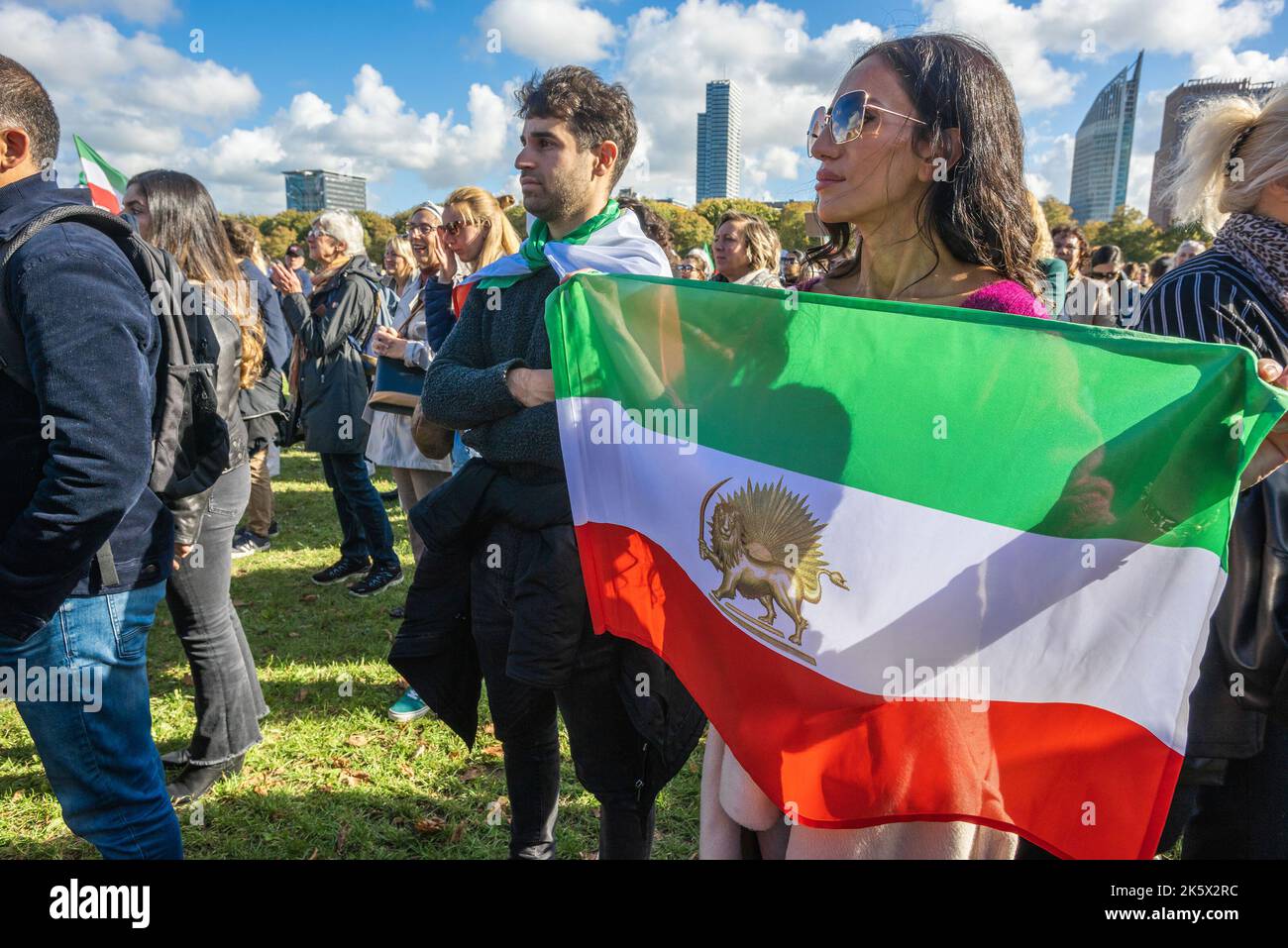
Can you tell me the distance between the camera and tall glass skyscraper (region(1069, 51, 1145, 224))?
66938mm

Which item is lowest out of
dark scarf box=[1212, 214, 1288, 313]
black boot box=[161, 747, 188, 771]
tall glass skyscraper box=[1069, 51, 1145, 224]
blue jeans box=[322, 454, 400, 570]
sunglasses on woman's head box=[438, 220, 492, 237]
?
black boot box=[161, 747, 188, 771]

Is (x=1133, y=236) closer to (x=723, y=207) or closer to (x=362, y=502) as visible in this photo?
(x=723, y=207)

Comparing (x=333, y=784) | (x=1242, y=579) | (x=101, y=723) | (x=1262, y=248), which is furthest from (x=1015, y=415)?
(x=333, y=784)

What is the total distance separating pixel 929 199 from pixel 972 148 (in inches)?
4.9

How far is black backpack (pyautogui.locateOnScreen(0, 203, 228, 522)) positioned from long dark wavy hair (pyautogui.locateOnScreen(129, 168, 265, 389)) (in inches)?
28.6

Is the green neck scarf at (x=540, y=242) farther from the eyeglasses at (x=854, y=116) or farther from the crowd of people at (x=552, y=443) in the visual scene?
the eyeglasses at (x=854, y=116)

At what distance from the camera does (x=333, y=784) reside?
144 inches

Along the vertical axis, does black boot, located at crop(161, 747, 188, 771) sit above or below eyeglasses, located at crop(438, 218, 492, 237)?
below

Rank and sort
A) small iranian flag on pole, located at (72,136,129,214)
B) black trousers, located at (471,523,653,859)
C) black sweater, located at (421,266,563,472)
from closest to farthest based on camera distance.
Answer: black sweater, located at (421,266,563,472) → black trousers, located at (471,523,653,859) → small iranian flag on pole, located at (72,136,129,214)

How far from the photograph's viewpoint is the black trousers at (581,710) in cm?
240

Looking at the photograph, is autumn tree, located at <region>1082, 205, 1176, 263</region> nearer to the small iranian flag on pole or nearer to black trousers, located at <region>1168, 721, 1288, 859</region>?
the small iranian flag on pole

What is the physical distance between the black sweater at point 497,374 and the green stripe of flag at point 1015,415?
71 centimetres

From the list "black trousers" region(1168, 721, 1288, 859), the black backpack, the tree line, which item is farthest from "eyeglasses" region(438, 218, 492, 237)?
the tree line
